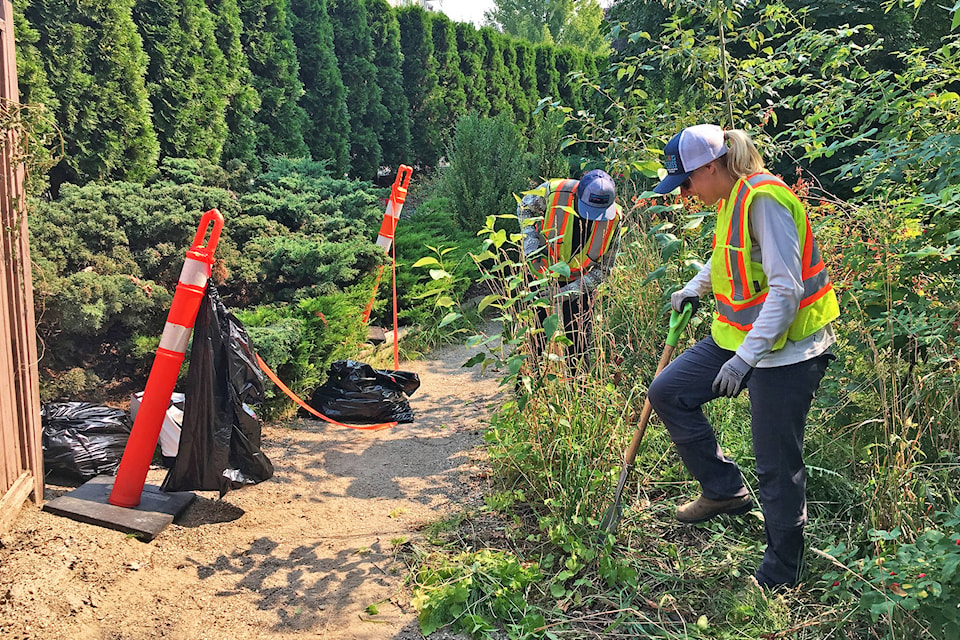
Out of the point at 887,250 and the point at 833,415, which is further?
Answer: the point at 833,415

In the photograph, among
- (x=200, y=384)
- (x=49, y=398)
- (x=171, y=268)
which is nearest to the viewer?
(x=200, y=384)

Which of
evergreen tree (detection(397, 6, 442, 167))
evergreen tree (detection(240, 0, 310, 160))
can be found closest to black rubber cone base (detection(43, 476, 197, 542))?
evergreen tree (detection(240, 0, 310, 160))

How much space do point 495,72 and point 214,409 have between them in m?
12.5

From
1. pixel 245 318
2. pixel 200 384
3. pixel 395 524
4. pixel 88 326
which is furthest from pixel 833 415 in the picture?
pixel 88 326

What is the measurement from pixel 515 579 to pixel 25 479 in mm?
2068

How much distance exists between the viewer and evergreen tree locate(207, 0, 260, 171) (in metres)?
7.83

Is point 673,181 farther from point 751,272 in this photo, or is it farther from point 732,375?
point 732,375

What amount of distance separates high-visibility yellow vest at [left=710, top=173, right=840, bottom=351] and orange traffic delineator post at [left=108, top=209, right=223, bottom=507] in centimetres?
210

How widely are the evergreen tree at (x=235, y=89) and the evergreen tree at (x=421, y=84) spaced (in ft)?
13.9

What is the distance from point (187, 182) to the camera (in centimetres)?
638

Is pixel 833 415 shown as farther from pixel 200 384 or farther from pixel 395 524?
pixel 200 384

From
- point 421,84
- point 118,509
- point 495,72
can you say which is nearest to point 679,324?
point 118,509

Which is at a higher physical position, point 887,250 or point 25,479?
point 887,250

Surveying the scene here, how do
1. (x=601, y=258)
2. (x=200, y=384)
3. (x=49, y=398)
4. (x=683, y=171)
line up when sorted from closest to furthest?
(x=683, y=171) → (x=200, y=384) → (x=49, y=398) → (x=601, y=258)
